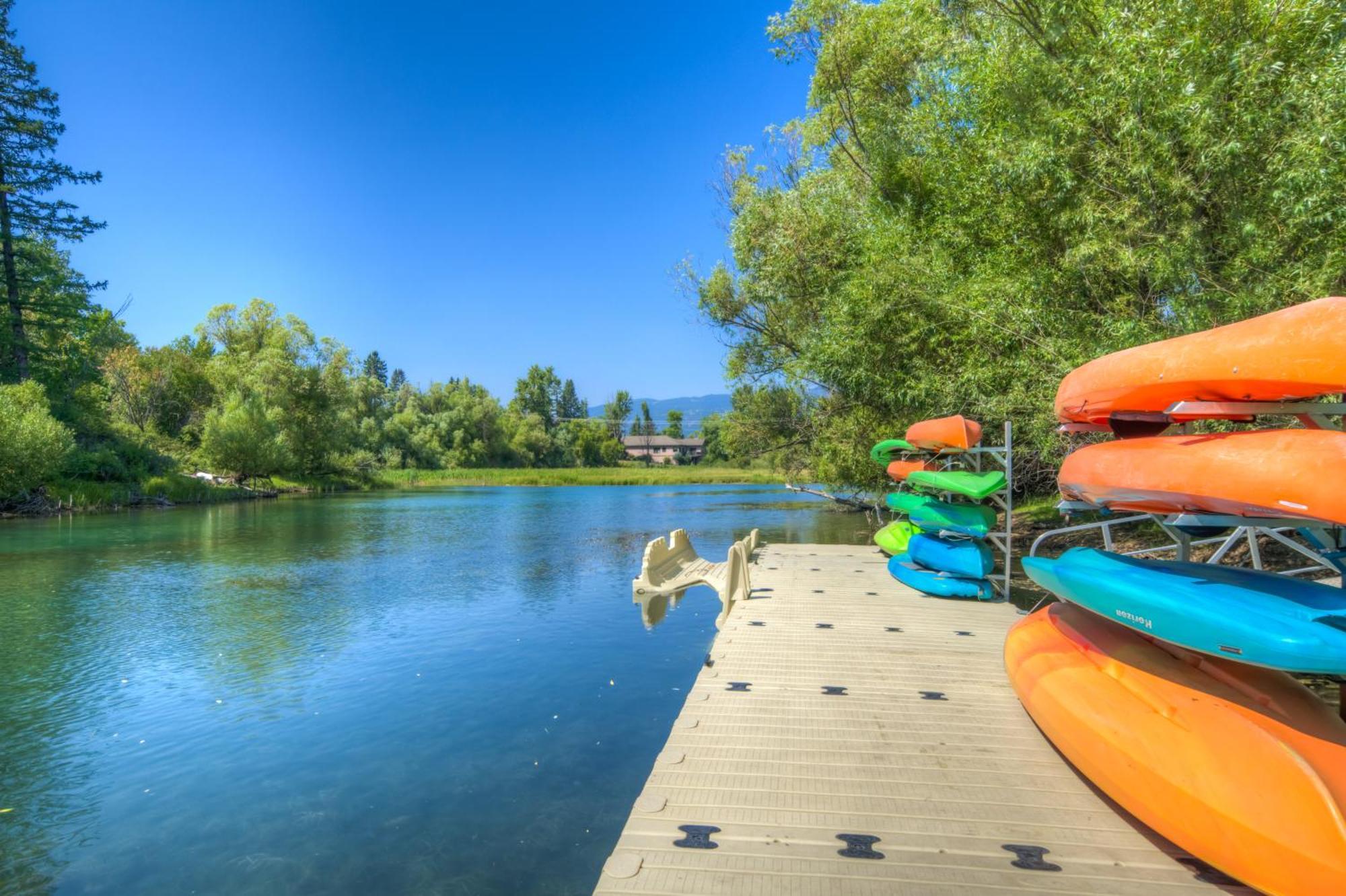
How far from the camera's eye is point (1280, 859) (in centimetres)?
232

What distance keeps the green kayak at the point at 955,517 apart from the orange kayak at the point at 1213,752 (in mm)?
4001

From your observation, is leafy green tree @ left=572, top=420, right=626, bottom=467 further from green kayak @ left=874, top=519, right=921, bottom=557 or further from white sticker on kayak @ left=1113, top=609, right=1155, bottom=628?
white sticker on kayak @ left=1113, top=609, right=1155, bottom=628

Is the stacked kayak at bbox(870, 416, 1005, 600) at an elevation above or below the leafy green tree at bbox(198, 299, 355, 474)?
below

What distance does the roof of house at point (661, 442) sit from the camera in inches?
4588

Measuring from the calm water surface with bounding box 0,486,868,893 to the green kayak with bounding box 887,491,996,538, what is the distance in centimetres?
333

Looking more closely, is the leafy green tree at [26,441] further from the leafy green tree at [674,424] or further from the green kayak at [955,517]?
the leafy green tree at [674,424]

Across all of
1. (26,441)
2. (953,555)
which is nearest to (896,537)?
(953,555)

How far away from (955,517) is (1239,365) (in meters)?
4.88

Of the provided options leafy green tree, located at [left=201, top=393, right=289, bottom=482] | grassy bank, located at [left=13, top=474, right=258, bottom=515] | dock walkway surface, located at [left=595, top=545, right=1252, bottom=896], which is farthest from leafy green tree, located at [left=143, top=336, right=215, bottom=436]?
dock walkway surface, located at [left=595, top=545, right=1252, bottom=896]

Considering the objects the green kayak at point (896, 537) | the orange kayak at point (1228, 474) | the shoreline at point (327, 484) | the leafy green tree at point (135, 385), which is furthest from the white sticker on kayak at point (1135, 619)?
the leafy green tree at point (135, 385)

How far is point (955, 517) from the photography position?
8.02 metres

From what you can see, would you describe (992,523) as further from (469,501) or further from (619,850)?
(469,501)

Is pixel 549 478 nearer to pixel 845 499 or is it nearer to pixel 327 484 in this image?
pixel 327 484

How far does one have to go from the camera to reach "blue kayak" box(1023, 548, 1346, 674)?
2.62m
